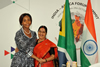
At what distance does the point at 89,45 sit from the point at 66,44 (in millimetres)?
397

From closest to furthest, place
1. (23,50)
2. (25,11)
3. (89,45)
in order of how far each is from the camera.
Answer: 1. (23,50)
2. (89,45)
3. (25,11)

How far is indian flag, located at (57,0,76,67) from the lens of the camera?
2.36 m

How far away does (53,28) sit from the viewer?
2965mm

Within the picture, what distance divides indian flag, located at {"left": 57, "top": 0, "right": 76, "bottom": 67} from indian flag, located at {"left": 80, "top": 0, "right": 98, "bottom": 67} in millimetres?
190

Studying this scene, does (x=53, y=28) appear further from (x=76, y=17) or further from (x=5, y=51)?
(x=5, y=51)

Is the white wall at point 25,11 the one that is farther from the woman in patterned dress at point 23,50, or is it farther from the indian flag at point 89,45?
the woman in patterned dress at point 23,50

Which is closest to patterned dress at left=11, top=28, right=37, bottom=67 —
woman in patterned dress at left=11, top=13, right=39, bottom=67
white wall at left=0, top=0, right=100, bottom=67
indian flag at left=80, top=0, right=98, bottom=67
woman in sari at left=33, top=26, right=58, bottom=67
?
woman in patterned dress at left=11, top=13, right=39, bottom=67

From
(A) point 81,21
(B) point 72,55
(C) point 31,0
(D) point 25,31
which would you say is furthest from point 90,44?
(C) point 31,0

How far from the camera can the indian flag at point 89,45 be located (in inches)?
91.7

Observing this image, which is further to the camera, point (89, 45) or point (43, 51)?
point (89, 45)

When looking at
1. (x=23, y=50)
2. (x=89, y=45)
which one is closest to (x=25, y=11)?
(x=23, y=50)

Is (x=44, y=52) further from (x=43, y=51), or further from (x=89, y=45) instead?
(x=89, y=45)

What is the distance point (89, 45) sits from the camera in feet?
7.71

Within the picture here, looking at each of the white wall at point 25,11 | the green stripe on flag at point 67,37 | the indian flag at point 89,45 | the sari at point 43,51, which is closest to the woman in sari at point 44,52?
the sari at point 43,51
